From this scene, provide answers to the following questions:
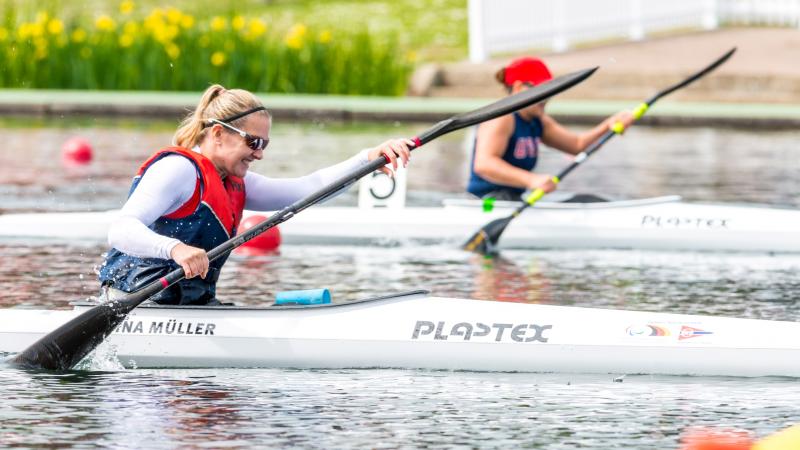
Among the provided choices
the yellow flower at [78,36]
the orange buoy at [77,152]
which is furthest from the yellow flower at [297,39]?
the orange buoy at [77,152]

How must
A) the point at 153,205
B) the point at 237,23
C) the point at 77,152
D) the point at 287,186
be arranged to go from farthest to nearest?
the point at 237,23 → the point at 77,152 → the point at 287,186 → the point at 153,205

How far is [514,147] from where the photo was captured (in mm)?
12383

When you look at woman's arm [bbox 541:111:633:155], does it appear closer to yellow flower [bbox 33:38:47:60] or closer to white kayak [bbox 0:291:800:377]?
white kayak [bbox 0:291:800:377]

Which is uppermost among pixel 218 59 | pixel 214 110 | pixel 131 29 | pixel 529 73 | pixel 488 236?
pixel 214 110

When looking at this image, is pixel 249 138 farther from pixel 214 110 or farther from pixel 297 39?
pixel 297 39

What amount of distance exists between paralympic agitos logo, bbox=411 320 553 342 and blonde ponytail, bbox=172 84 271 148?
106 cm

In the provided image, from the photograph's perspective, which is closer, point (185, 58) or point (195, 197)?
point (195, 197)

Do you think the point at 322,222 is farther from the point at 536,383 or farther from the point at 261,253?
the point at 536,383

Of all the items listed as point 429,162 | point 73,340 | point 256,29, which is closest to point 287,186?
point 73,340

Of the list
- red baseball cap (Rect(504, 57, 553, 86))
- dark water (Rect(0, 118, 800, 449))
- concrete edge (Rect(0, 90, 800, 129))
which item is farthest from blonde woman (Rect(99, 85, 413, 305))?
concrete edge (Rect(0, 90, 800, 129))

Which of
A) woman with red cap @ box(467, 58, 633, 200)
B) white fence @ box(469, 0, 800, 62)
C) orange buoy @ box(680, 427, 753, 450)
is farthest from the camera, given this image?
white fence @ box(469, 0, 800, 62)

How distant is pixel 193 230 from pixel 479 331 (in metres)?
1.21

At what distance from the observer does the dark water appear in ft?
22.5

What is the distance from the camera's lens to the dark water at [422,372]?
6.87 metres
